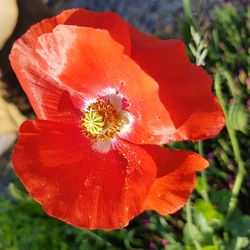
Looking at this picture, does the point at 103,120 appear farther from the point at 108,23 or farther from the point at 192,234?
the point at 192,234

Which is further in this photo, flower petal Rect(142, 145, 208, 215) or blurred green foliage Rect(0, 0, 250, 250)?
blurred green foliage Rect(0, 0, 250, 250)

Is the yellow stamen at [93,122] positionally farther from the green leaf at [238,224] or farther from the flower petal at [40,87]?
the green leaf at [238,224]

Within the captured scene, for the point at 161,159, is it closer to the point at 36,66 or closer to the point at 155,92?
the point at 155,92

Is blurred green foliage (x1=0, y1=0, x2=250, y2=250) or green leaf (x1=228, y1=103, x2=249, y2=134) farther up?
green leaf (x1=228, y1=103, x2=249, y2=134)

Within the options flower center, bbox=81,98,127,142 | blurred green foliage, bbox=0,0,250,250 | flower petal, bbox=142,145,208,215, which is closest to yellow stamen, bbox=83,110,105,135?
flower center, bbox=81,98,127,142

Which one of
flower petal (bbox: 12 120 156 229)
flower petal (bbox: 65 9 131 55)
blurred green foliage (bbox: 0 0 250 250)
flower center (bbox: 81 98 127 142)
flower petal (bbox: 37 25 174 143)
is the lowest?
blurred green foliage (bbox: 0 0 250 250)

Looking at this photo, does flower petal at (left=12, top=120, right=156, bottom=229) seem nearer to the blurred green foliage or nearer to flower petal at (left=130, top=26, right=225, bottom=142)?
flower petal at (left=130, top=26, right=225, bottom=142)

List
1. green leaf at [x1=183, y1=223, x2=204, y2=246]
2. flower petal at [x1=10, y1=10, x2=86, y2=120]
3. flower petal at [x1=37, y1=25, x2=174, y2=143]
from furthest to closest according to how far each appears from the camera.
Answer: green leaf at [x1=183, y1=223, x2=204, y2=246] < flower petal at [x1=10, y1=10, x2=86, y2=120] < flower petal at [x1=37, y1=25, x2=174, y2=143]
